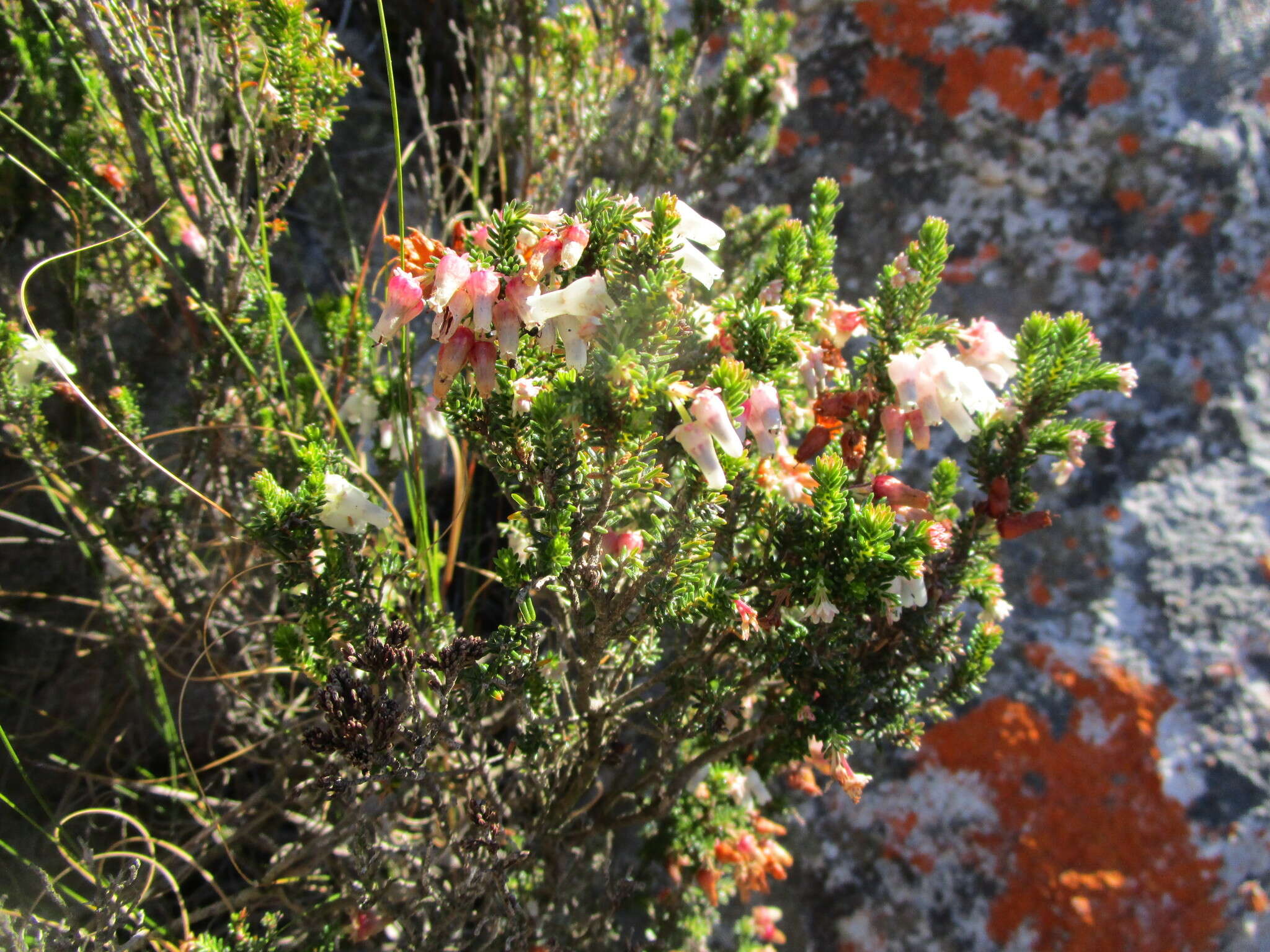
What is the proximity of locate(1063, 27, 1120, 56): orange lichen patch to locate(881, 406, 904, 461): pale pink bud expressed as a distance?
6.35ft

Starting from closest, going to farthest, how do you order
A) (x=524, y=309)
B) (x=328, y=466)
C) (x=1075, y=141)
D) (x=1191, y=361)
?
1. (x=524, y=309)
2. (x=328, y=466)
3. (x=1191, y=361)
4. (x=1075, y=141)

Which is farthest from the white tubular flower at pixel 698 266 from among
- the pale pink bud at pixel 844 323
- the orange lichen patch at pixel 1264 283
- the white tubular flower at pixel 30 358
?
the orange lichen patch at pixel 1264 283

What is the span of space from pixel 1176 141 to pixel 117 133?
2.83 meters

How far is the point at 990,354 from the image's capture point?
3.72 feet

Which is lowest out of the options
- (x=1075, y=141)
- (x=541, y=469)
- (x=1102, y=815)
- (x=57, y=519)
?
(x=1102, y=815)

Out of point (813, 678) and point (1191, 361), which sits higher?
point (1191, 361)

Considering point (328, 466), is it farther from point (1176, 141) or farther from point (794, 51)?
point (1176, 141)

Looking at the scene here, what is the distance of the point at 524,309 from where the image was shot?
0.89 metres

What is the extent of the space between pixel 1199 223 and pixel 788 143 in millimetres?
1217

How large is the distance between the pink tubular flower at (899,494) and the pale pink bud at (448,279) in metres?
0.67

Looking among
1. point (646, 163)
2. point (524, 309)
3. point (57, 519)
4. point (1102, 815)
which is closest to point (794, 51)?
point (646, 163)

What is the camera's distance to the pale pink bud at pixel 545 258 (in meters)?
0.90

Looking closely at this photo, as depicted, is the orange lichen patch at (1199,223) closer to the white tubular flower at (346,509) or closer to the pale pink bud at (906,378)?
the pale pink bud at (906,378)

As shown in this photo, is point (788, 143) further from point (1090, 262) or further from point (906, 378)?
point (906, 378)
